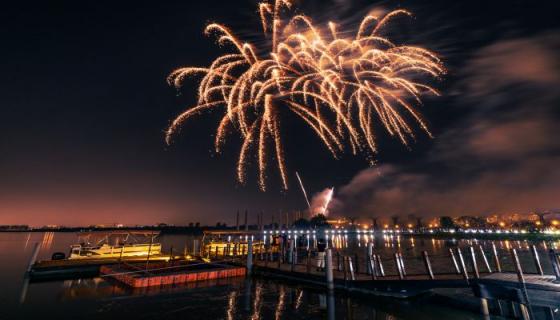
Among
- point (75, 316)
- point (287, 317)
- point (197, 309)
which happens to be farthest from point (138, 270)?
point (287, 317)

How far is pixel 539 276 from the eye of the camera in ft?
50.6

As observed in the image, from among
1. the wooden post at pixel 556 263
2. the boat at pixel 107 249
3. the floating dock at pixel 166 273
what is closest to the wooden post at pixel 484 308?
the wooden post at pixel 556 263

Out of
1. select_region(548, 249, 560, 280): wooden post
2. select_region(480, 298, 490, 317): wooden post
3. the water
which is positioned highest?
select_region(548, 249, 560, 280): wooden post

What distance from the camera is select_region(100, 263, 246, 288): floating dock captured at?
23391mm

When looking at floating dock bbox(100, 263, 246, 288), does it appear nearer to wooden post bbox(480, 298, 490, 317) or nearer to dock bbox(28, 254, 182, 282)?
dock bbox(28, 254, 182, 282)

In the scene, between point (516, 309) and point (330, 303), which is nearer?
point (516, 309)

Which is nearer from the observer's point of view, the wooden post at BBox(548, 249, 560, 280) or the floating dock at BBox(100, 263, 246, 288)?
the wooden post at BBox(548, 249, 560, 280)

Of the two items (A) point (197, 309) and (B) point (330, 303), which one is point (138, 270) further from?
(B) point (330, 303)

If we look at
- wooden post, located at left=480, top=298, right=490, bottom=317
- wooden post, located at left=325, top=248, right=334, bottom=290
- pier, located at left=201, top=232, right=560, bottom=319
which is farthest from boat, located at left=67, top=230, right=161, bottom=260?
wooden post, located at left=480, top=298, right=490, bottom=317

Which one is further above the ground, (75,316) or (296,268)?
(296,268)

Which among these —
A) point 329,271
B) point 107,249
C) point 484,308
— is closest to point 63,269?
point 107,249

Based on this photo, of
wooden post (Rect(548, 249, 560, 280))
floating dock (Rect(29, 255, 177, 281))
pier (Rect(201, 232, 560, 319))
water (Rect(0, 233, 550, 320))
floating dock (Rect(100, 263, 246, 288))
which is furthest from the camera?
floating dock (Rect(29, 255, 177, 281))

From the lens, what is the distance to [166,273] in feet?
81.6

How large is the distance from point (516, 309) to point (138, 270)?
27.7 meters
